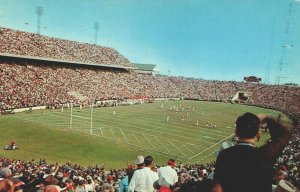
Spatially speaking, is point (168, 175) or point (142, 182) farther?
point (168, 175)

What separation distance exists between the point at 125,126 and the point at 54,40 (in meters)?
44.7

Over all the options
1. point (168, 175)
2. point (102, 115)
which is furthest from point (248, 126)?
point (102, 115)

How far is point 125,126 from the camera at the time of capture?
4212 centimetres

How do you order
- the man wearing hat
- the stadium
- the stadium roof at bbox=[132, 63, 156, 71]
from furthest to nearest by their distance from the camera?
the stadium roof at bbox=[132, 63, 156, 71], the stadium, the man wearing hat

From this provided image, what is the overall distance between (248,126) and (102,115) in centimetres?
4766

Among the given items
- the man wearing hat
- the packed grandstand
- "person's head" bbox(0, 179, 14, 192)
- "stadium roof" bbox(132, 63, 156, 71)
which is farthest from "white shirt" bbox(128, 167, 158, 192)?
"stadium roof" bbox(132, 63, 156, 71)

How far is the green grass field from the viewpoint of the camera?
28.2m

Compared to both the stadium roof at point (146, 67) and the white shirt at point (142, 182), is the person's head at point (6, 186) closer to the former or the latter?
the white shirt at point (142, 182)

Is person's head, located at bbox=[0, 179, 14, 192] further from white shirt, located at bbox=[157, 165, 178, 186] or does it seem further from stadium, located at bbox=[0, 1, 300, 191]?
white shirt, located at bbox=[157, 165, 178, 186]

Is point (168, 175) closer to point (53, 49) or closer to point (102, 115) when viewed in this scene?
point (102, 115)

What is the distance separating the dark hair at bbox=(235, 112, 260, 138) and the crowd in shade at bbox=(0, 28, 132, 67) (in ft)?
200

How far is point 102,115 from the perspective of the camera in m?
50.5

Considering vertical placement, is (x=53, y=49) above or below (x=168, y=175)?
above

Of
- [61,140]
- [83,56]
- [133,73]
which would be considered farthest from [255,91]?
[61,140]
